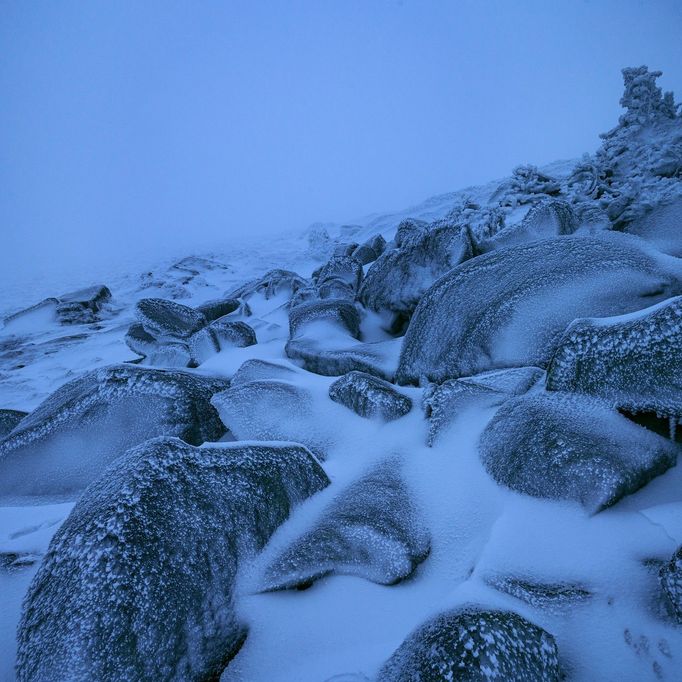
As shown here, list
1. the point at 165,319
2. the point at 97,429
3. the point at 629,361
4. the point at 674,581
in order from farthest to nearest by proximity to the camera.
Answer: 1. the point at 165,319
2. the point at 97,429
3. the point at 629,361
4. the point at 674,581

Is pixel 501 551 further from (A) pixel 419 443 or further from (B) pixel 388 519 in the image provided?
(A) pixel 419 443

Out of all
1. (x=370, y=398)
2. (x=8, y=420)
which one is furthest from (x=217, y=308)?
(x=370, y=398)

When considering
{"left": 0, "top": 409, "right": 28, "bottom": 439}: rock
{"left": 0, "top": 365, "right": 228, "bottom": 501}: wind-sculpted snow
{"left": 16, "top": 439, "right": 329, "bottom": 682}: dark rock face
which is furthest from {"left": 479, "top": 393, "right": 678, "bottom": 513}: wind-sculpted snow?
{"left": 0, "top": 409, "right": 28, "bottom": 439}: rock

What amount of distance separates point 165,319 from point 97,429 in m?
2.58

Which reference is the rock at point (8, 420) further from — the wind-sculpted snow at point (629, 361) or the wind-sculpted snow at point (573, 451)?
the wind-sculpted snow at point (629, 361)

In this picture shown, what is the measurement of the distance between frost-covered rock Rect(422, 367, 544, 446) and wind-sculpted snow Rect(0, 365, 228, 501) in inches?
58.2

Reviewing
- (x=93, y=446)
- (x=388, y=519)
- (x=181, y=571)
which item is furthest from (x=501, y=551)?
(x=93, y=446)

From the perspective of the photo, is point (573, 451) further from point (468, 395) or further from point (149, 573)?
point (149, 573)

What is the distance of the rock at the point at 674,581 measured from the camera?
1199mm

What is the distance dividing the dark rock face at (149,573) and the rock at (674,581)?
1.37m

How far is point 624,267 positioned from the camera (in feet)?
8.96

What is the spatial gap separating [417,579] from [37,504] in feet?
7.55

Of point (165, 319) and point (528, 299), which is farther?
point (165, 319)

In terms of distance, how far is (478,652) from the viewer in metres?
1.09
